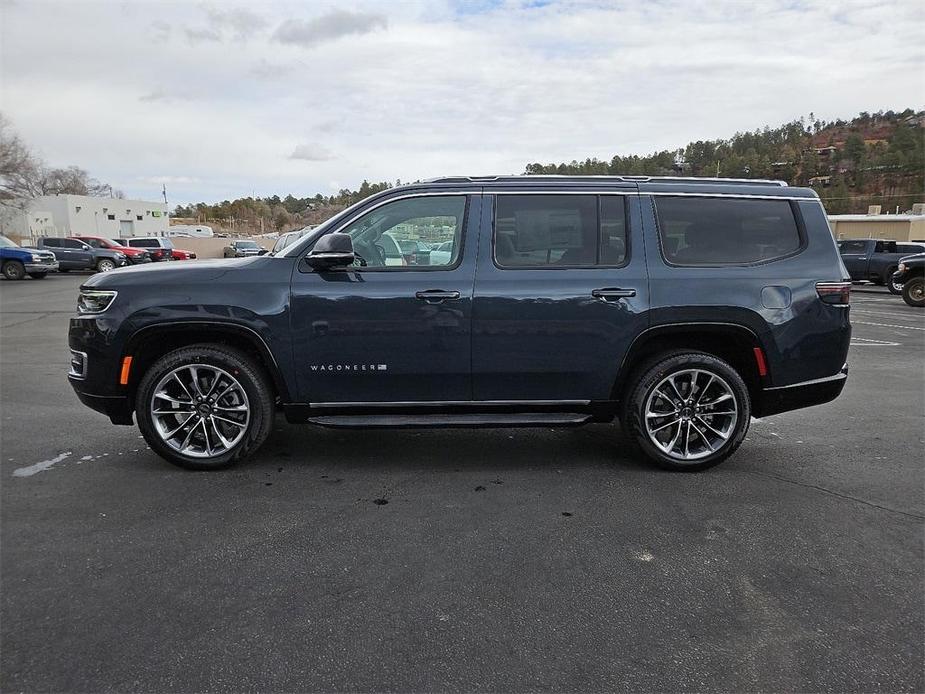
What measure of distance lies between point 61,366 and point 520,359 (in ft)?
22.4

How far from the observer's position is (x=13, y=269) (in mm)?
25312

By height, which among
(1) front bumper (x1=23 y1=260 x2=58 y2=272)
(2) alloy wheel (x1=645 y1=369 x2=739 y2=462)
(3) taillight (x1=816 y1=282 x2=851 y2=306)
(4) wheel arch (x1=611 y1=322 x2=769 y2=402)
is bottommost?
(2) alloy wheel (x1=645 y1=369 x2=739 y2=462)

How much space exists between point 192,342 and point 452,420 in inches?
74.5

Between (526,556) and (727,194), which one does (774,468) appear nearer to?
(727,194)

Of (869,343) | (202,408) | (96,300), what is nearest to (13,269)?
(96,300)

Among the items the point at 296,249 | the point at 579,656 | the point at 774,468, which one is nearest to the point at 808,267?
the point at 774,468

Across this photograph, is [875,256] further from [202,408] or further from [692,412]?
[202,408]

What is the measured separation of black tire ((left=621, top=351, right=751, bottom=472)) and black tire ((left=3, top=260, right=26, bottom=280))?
2843 cm

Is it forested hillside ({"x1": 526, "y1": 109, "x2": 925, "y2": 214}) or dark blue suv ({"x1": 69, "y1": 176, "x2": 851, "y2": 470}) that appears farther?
forested hillside ({"x1": 526, "y1": 109, "x2": 925, "y2": 214})

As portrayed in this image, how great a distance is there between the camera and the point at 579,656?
2463 millimetres

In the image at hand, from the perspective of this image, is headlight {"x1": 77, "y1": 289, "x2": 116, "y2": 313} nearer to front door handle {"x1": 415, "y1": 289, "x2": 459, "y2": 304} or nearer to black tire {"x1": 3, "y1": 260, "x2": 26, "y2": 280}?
front door handle {"x1": 415, "y1": 289, "x2": 459, "y2": 304}

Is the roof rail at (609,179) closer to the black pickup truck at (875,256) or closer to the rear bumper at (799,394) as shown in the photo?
the rear bumper at (799,394)

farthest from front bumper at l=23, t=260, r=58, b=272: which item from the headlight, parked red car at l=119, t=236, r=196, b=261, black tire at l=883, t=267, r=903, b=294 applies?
black tire at l=883, t=267, r=903, b=294

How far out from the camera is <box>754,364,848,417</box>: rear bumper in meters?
4.39
